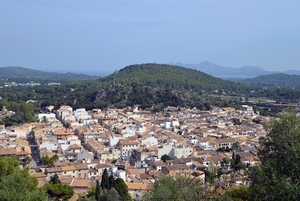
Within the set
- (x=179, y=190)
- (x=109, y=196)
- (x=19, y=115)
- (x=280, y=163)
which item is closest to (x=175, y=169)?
(x=109, y=196)

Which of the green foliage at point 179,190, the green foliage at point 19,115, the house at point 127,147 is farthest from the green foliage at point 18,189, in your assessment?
the green foliage at point 19,115

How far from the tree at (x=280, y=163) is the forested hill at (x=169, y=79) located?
80.0 meters

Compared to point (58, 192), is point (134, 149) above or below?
below

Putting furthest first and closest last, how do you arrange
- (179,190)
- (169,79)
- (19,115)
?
(169,79)
(19,115)
(179,190)

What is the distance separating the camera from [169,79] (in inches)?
3858

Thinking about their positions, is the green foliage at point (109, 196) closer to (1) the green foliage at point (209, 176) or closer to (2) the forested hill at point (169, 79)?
(1) the green foliage at point (209, 176)

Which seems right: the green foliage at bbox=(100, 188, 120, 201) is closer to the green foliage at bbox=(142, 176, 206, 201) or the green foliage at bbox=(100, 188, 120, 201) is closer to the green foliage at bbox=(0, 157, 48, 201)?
the green foliage at bbox=(0, 157, 48, 201)

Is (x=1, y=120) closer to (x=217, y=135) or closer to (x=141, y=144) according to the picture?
(x=141, y=144)

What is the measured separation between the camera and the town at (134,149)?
22417mm

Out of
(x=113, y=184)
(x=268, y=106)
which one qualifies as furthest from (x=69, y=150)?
(x=268, y=106)

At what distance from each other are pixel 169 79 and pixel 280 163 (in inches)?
3566

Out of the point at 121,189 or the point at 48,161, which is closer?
the point at 121,189

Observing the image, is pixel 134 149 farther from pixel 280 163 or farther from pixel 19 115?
pixel 19 115

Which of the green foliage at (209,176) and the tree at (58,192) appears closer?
the green foliage at (209,176)
